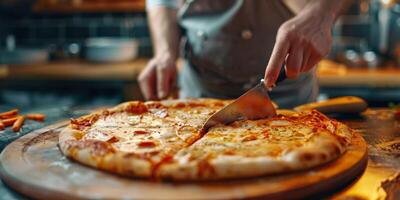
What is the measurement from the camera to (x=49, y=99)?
3703 mm

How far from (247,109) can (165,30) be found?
98 cm

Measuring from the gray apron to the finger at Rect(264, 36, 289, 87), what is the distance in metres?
0.69

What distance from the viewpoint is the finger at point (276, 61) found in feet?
4.58

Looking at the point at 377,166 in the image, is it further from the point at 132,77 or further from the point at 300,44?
the point at 132,77

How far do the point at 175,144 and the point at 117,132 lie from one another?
22cm

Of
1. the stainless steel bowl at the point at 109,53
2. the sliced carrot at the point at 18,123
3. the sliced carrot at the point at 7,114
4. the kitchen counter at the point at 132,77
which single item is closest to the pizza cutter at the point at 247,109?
the sliced carrot at the point at 18,123

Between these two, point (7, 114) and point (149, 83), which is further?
point (149, 83)

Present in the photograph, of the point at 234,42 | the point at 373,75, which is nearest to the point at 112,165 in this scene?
the point at 234,42

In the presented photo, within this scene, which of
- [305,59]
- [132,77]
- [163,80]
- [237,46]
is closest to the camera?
[305,59]

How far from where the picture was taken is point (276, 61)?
4.58ft

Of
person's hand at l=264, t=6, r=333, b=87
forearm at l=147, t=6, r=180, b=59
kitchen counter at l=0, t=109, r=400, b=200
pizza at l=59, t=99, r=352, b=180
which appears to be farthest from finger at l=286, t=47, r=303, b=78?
forearm at l=147, t=6, r=180, b=59

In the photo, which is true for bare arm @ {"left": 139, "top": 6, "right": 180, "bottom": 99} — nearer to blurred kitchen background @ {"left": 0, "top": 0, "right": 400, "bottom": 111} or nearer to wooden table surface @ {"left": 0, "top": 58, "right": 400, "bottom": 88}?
blurred kitchen background @ {"left": 0, "top": 0, "right": 400, "bottom": 111}

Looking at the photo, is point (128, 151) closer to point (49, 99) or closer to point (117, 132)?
point (117, 132)

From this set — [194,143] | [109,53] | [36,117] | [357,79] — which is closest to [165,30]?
[36,117]
